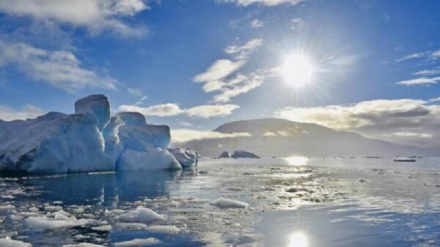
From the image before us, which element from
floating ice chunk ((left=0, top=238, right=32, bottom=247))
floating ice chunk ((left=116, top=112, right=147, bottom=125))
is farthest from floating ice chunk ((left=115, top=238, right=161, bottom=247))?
floating ice chunk ((left=116, top=112, right=147, bottom=125))

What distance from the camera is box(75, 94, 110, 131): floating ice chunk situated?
48250 mm

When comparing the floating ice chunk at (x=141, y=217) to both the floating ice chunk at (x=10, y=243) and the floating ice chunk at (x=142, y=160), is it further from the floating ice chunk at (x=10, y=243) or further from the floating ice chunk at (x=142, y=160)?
the floating ice chunk at (x=142, y=160)

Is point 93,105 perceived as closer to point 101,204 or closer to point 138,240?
point 101,204

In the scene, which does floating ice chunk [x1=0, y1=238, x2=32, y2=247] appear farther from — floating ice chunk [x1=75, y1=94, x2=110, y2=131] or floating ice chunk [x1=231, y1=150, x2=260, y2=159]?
floating ice chunk [x1=231, y1=150, x2=260, y2=159]

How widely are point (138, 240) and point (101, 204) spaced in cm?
911

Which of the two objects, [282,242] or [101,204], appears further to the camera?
[101,204]

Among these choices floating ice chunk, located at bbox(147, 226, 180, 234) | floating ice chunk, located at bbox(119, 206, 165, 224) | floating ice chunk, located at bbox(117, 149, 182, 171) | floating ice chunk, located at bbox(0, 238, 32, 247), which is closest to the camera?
floating ice chunk, located at bbox(0, 238, 32, 247)

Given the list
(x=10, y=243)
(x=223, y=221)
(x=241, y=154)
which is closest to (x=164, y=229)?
(x=223, y=221)

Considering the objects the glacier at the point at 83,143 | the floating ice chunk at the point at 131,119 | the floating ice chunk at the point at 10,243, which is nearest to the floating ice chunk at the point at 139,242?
the floating ice chunk at the point at 10,243

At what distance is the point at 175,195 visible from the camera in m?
24.3

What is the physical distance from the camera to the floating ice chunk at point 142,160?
5400 centimetres

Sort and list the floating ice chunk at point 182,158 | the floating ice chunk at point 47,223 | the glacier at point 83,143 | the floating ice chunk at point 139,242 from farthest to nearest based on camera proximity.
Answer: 1. the floating ice chunk at point 182,158
2. the glacier at point 83,143
3. the floating ice chunk at point 47,223
4. the floating ice chunk at point 139,242

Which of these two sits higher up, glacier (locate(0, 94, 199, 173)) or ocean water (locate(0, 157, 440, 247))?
glacier (locate(0, 94, 199, 173))

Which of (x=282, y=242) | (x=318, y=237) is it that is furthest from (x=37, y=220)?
(x=318, y=237)
